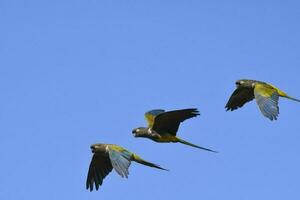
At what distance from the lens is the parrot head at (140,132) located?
1043 inches

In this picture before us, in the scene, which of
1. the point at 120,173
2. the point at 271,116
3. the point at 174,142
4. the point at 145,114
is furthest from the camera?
the point at 145,114

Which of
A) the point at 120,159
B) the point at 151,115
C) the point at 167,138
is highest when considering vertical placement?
the point at 151,115

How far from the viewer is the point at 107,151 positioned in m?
25.1

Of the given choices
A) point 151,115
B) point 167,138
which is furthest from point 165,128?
point 151,115

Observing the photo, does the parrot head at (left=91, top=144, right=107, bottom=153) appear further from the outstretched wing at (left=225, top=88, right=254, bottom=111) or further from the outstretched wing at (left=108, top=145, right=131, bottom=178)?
the outstretched wing at (left=225, top=88, right=254, bottom=111)

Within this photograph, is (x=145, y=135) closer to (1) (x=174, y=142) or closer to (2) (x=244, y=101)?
(1) (x=174, y=142)

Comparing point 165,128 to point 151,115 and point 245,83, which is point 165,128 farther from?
point 245,83

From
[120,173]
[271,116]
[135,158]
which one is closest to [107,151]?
[135,158]

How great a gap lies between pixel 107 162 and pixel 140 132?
138 cm

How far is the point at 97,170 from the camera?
2641cm

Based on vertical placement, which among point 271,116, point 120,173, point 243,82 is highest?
point 243,82

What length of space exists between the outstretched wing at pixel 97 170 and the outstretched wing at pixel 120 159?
60.3 inches

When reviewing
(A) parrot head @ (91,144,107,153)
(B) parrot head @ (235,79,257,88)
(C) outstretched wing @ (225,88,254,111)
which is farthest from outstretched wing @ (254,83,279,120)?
(A) parrot head @ (91,144,107,153)

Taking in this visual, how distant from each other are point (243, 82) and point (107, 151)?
5488 mm
